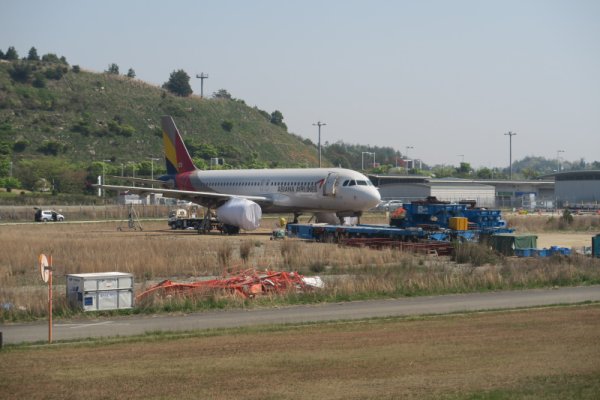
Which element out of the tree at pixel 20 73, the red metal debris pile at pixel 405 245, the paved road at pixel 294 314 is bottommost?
the paved road at pixel 294 314

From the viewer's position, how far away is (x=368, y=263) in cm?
3622

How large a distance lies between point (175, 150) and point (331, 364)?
1961 inches

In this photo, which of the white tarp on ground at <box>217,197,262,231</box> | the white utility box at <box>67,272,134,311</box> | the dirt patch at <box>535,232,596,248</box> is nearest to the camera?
the white utility box at <box>67,272,134,311</box>

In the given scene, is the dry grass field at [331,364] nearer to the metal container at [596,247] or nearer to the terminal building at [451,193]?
the metal container at [596,247]

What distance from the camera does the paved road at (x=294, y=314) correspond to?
20672 mm

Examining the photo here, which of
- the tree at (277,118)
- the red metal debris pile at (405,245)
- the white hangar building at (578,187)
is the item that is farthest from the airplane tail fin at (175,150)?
the tree at (277,118)

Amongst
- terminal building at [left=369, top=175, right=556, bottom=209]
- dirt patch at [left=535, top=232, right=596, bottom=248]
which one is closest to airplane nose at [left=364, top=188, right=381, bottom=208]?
dirt patch at [left=535, top=232, right=596, bottom=248]

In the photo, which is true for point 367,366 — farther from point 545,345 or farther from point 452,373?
point 545,345

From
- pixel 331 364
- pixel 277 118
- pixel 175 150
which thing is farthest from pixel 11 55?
pixel 331 364

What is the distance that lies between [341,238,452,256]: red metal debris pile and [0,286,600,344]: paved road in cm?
1245

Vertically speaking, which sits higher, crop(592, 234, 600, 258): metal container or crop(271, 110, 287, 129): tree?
crop(271, 110, 287, 129): tree

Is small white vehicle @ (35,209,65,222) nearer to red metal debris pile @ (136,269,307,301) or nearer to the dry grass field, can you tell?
red metal debris pile @ (136,269,307,301)

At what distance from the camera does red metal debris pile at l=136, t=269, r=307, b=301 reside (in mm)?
26125

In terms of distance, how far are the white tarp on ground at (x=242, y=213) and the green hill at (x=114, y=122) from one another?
74274mm
